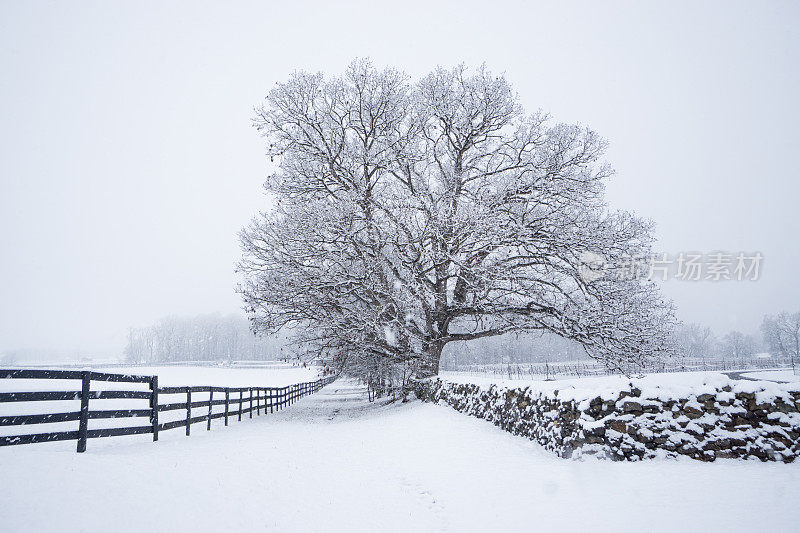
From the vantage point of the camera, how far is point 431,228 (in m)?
13.1

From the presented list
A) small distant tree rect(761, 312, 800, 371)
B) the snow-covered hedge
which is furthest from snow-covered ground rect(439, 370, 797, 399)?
small distant tree rect(761, 312, 800, 371)

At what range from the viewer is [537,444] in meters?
7.44

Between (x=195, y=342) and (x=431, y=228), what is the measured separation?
453 feet

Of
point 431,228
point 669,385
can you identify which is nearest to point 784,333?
point 431,228

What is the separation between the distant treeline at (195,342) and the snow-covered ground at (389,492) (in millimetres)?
126535

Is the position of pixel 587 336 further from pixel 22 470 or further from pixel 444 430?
pixel 22 470

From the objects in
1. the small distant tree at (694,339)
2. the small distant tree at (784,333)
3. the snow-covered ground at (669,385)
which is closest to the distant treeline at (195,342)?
the small distant tree at (694,339)

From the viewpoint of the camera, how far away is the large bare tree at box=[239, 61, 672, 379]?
1319 cm

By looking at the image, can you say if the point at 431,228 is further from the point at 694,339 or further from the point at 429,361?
the point at 694,339

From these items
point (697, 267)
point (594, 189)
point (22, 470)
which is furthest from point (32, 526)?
point (697, 267)

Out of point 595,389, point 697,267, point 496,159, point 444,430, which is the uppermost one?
point 496,159

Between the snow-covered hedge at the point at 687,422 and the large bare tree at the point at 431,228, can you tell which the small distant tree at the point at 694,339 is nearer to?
the large bare tree at the point at 431,228

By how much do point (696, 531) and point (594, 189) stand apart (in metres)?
12.2

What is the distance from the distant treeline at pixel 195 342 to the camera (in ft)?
417
